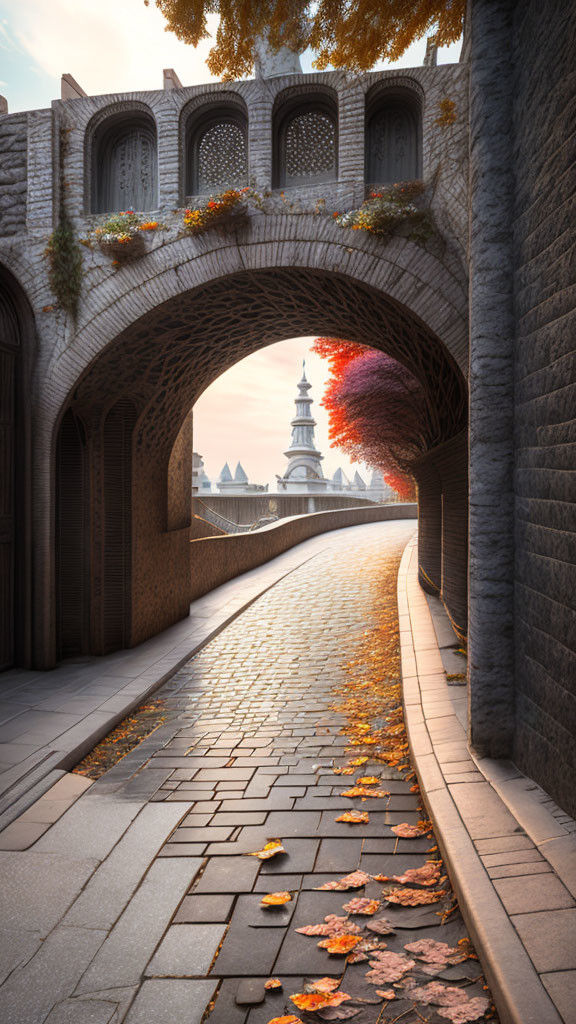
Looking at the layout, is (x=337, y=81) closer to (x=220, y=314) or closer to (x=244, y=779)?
(x=220, y=314)

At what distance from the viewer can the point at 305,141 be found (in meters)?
7.19

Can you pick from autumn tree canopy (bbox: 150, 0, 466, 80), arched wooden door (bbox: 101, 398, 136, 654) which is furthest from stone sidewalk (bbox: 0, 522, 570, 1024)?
autumn tree canopy (bbox: 150, 0, 466, 80)

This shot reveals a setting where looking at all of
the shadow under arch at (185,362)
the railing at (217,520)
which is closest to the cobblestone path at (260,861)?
the shadow under arch at (185,362)

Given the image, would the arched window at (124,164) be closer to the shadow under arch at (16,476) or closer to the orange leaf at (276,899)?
the shadow under arch at (16,476)

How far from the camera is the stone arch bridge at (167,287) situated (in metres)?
6.50

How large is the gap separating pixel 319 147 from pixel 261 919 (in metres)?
7.16

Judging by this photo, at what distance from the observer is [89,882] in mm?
3471

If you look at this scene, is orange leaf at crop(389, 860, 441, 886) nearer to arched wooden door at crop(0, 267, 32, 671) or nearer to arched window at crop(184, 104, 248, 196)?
arched wooden door at crop(0, 267, 32, 671)

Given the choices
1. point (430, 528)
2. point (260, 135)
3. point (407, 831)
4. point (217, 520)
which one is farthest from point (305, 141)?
point (217, 520)

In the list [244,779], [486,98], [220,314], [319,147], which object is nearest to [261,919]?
[244,779]

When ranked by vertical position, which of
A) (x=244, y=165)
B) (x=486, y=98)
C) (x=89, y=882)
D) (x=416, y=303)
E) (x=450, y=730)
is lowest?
(x=89, y=882)

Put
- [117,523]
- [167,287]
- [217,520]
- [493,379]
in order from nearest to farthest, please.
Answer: [493,379] < [167,287] < [117,523] < [217,520]

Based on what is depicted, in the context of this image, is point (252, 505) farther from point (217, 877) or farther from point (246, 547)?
point (217, 877)

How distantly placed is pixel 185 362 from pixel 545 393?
6.10 m
